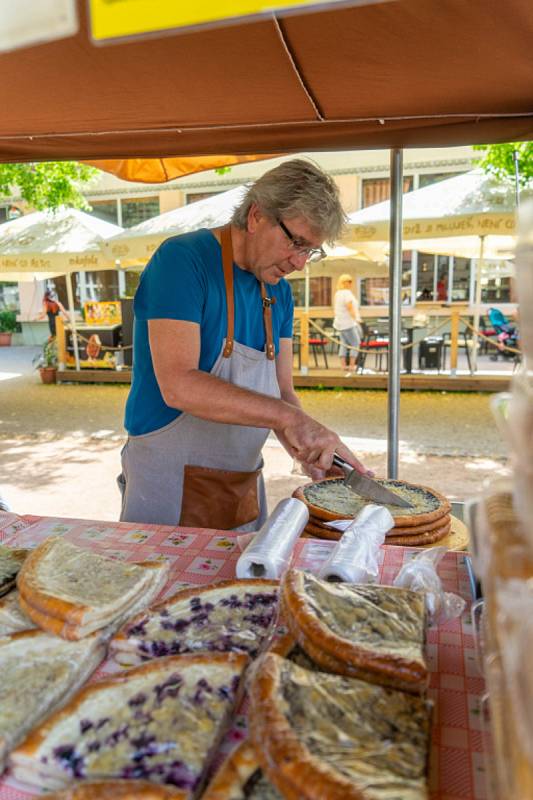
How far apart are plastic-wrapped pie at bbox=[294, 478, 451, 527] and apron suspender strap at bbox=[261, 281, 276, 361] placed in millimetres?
594

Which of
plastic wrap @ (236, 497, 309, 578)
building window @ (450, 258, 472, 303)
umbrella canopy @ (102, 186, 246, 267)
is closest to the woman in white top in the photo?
umbrella canopy @ (102, 186, 246, 267)

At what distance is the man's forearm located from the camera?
6.72 feet

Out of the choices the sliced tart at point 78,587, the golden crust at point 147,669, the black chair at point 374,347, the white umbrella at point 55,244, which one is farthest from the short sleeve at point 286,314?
the black chair at point 374,347

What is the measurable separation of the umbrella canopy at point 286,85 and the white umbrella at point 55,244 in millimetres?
8157

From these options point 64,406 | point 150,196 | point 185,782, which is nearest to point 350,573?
point 185,782

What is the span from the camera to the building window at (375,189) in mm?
17156

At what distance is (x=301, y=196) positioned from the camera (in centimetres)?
225

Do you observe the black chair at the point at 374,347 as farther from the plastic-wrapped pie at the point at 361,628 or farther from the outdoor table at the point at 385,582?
the plastic-wrapped pie at the point at 361,628

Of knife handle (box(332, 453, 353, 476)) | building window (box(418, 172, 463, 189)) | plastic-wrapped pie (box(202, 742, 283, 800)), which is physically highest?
building window (box(418, 172, 463, 189))

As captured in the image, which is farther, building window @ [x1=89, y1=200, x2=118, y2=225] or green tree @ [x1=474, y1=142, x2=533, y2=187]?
building window @ [x1=89, y1=200, x2=118, y2=225]

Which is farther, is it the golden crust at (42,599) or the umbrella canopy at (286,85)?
the umbrella canopy at (286,85)

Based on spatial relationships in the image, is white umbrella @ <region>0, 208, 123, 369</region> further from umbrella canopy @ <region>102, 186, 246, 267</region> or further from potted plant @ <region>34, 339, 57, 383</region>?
potted plant @ <region>34, 339, 57, 383</region>

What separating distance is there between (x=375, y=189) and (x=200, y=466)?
1632cm

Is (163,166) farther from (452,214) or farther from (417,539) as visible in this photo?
(452,214)
